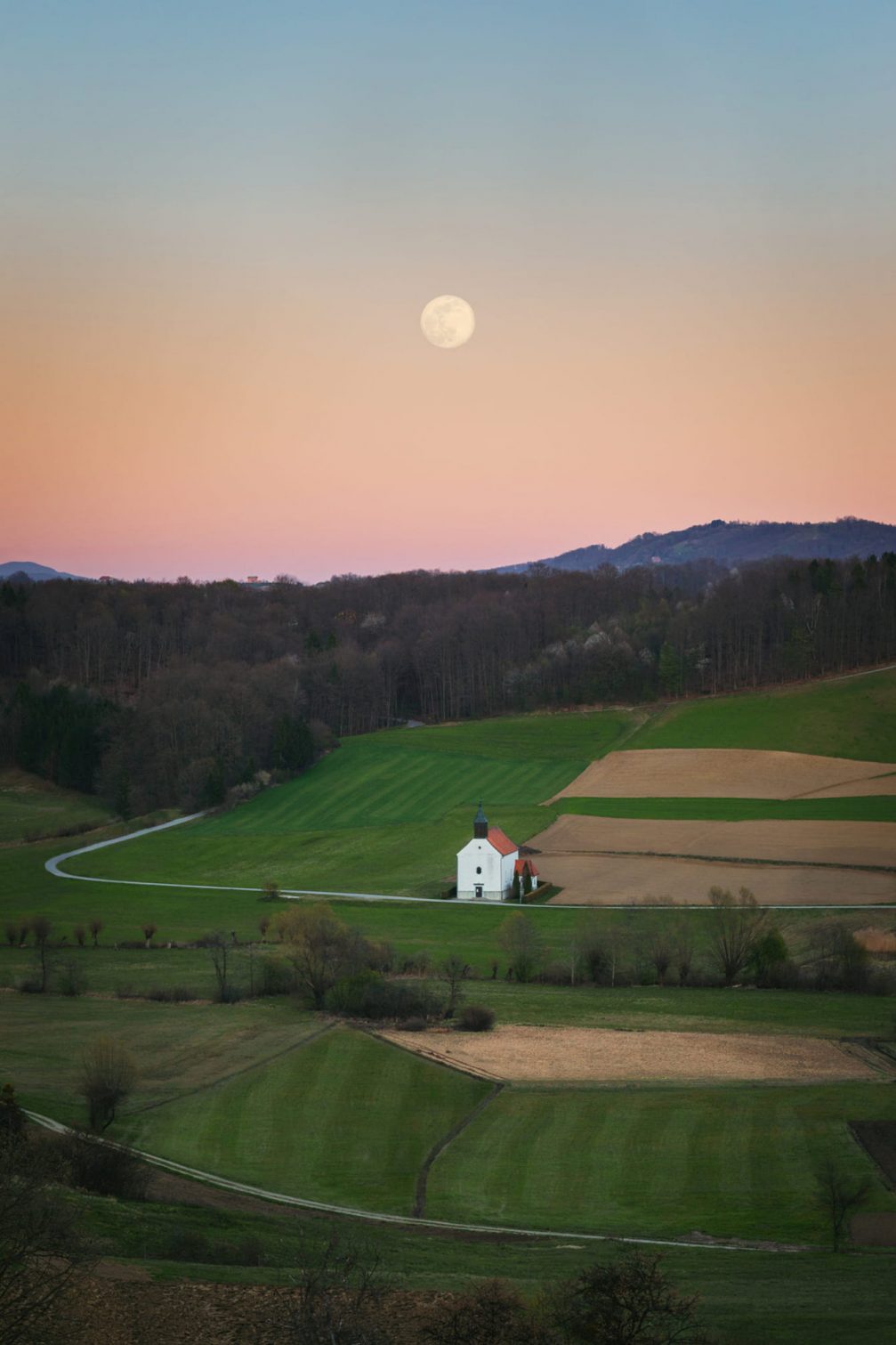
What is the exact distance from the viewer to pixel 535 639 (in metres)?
133

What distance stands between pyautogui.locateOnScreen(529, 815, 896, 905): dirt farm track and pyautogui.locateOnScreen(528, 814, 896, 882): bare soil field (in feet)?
0.17

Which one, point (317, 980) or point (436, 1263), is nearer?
point (436, 1263)

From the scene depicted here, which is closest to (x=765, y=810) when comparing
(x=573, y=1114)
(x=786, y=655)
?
(x=786, y=655)

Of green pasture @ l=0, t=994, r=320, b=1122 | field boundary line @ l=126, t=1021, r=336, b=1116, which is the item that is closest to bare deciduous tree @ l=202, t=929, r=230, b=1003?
green pasture @ l=0, t=994, r=320, b=1122

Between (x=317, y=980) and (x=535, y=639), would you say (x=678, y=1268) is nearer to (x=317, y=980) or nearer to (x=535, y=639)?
(x=317, y=980)

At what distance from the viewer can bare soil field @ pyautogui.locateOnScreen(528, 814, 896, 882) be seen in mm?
68312

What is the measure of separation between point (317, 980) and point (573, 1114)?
653 inches

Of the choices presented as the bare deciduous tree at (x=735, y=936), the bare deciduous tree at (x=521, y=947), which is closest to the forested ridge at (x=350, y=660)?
the bare deciduous tree at (x=521, y=947)

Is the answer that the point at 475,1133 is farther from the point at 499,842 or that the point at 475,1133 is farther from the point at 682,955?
the point at 499,842

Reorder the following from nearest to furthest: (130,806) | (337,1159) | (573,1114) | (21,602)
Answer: (337,1159) → (573,1114) → (130,806) → (21,602)

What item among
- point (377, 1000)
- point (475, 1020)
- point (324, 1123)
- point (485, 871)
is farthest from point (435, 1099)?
point (485, 871)

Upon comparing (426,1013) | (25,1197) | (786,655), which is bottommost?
(426,1013)

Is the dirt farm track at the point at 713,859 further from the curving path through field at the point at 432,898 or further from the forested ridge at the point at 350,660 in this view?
the forested ridge at the point at 350,660

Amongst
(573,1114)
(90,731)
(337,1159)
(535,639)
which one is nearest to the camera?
(337,1159)
